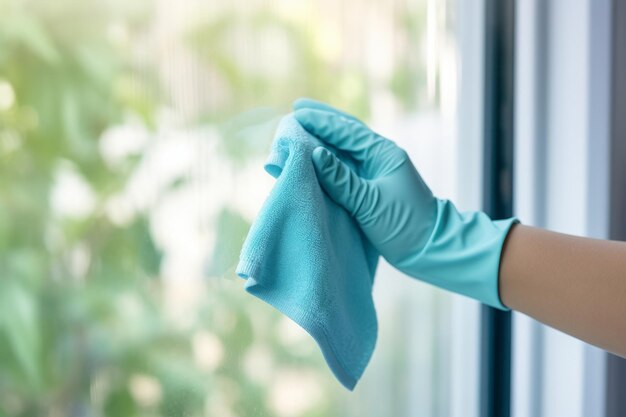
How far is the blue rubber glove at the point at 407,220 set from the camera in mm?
846

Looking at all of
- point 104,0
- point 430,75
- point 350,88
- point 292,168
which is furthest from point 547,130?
point 104,0

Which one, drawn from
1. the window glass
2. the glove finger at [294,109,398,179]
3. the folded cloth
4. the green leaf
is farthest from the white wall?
the green leaf

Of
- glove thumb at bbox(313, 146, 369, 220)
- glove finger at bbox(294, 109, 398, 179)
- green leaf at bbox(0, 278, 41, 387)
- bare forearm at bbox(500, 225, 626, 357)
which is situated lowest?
green leaf at bbox(0, 278, 41, 387)

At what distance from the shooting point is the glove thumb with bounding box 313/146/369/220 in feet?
2.60

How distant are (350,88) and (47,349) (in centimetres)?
54

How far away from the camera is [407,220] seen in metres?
0.86

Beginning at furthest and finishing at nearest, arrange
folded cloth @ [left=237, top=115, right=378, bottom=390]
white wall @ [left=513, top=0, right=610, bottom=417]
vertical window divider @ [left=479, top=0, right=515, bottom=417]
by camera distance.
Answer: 1. vertical window divider @ [left=479, top=0, right=515, bottom=417]
2. white wall @ [left=513, top=0, right=610, bottom=417]
3. folded cloth @ [left=237, top=115, right=378, bottom=390]

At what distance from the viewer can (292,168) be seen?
0.76m

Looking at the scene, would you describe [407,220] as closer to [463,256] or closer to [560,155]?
[463,256]

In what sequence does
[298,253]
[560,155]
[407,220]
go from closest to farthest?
[298,253] → [407,220] → [560,155]

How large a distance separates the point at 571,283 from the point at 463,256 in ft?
0.40

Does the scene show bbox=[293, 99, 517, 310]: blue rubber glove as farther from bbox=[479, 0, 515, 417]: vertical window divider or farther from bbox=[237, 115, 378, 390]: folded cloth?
bbox=[479, 0, 515, 417]: vertical window divider

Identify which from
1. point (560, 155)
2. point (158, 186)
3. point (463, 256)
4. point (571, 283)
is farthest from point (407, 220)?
point (560, 155)

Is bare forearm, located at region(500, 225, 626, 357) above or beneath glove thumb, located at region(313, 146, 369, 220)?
beneath
